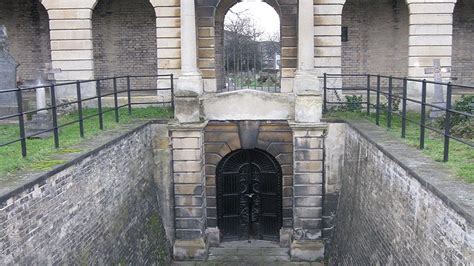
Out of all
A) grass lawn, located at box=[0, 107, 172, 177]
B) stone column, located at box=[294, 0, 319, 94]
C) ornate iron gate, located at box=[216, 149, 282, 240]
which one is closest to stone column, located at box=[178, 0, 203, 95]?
grass lawn, located at box=[0, 107, 172, 177]

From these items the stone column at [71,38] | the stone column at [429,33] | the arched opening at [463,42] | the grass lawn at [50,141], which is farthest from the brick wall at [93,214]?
the arched opening at [463,42]

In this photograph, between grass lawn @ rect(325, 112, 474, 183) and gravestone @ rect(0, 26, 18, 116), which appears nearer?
grass lawn @ rect(325, 112, 474, 183)

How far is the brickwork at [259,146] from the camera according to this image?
11.7m

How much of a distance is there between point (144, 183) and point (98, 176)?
287 cm

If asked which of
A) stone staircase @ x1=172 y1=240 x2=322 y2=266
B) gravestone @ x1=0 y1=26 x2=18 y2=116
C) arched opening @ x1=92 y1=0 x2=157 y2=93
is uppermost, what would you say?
arched opening @ x1=92 y1=0 x2=157 y2=93

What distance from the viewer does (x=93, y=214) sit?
737cm

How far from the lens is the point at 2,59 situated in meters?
10.7

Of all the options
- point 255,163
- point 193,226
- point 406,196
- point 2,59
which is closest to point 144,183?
point 193,226

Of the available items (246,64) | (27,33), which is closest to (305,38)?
(246,64)

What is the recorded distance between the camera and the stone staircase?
11156 millimetres

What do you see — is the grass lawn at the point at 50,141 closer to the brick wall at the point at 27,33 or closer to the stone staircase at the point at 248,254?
the stone staircase at the point at 248,254

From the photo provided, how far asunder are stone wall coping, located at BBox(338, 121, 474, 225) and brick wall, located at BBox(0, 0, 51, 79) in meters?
13.3

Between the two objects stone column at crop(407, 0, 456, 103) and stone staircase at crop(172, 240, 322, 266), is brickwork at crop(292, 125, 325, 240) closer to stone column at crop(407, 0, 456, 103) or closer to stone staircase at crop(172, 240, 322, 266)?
stone staircase at crop(172, 240, 322, 266)

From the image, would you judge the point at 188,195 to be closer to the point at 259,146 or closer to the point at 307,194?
the point at 259,146
